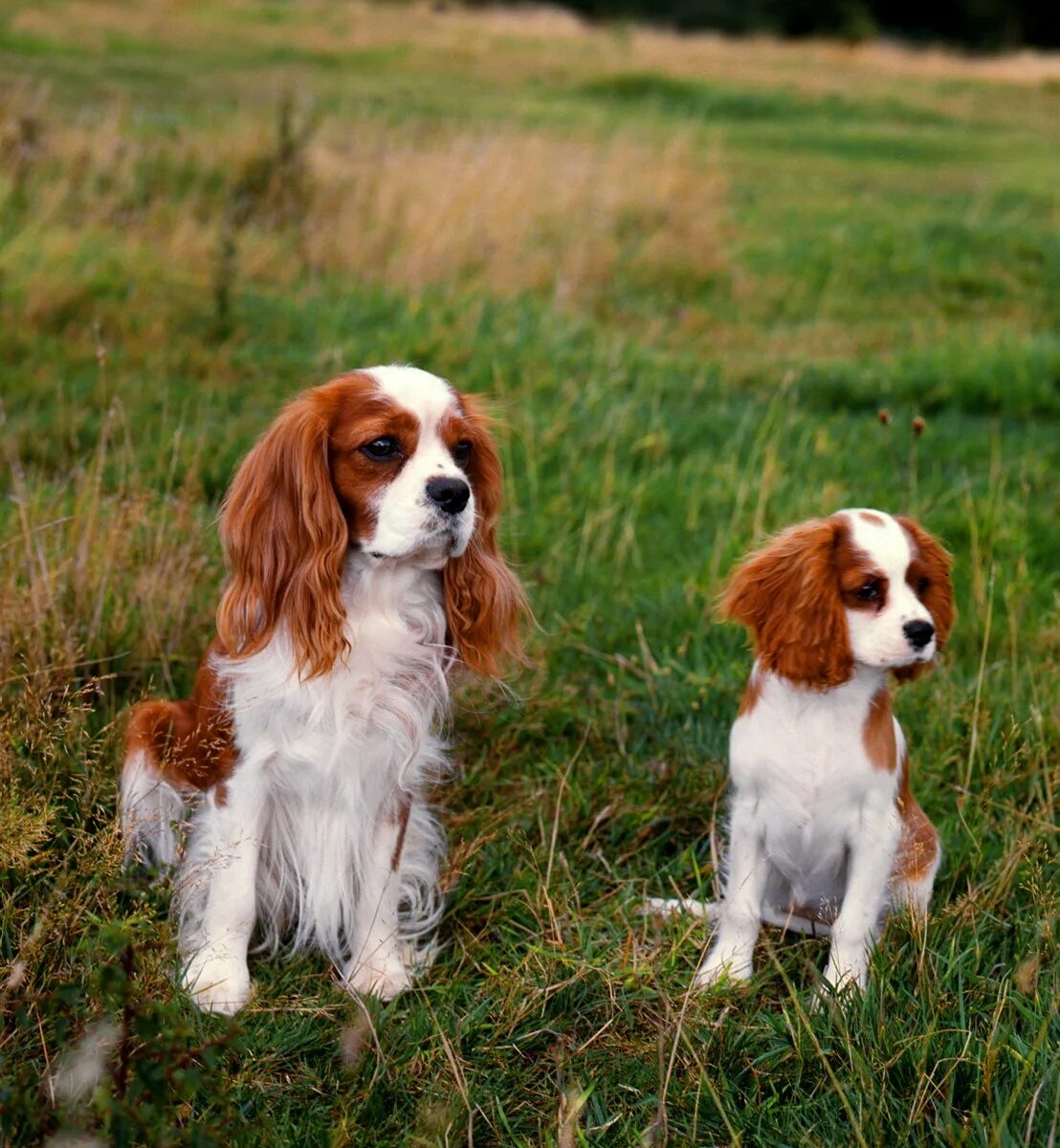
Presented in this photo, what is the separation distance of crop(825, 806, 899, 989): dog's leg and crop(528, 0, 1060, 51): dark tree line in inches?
1756

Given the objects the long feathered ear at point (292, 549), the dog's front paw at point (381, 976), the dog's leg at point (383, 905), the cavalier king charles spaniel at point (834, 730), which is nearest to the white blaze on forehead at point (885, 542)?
the cavalier king charles spaniel at point (834, 730)

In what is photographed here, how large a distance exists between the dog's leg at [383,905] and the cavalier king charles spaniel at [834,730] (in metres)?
0.70

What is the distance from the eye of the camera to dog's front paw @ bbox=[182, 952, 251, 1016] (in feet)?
9.45

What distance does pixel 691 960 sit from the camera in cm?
305

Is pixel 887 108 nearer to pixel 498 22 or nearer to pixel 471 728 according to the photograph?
pixel 498 22

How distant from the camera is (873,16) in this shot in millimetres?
46094

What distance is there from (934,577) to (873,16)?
48.4 meters

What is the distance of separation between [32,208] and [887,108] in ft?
59.4

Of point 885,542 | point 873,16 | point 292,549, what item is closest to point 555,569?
point 292,549

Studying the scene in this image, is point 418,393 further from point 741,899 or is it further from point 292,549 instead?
point 741,899

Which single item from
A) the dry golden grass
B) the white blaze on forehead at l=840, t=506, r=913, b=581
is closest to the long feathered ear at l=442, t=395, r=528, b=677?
the white blaze on forehead at l=840, t=506, r=913, b=581

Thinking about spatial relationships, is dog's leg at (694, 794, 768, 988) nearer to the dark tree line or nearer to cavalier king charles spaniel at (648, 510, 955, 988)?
cavalier king charles spaniel at (648, 510, 955, 988)

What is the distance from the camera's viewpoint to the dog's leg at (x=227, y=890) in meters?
2.94

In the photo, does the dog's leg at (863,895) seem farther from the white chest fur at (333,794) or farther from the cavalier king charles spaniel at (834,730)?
the white chest fur at (333,794)
